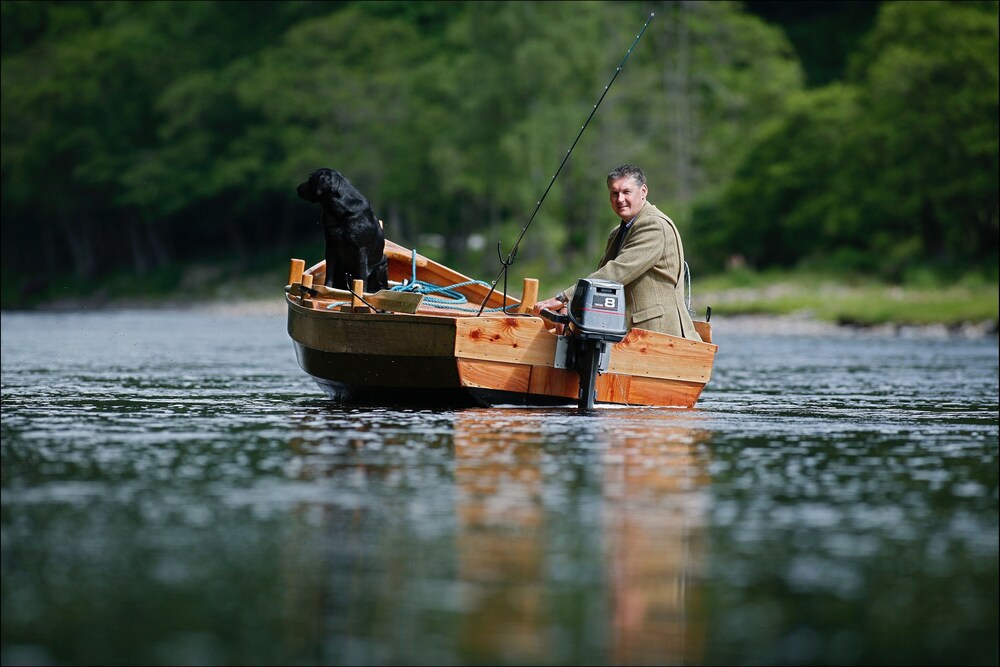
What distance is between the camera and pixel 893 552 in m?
5.89

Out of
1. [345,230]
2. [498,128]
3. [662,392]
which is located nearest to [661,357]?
[662,392]

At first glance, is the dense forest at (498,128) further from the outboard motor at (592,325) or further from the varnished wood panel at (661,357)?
the outboard motor at (592,325)

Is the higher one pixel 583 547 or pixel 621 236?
pixel 621 236

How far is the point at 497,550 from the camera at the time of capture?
582 centimetres

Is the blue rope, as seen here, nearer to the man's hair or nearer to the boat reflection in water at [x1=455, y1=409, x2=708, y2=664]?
the man's hair

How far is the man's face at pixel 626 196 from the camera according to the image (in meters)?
11.4

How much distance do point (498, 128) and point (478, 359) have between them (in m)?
43.1

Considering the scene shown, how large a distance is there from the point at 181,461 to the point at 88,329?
24.3 metres

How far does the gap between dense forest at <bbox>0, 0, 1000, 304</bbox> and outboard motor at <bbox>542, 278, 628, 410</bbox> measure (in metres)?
25.1

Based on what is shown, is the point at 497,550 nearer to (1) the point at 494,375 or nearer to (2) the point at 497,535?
(2) the point at 497,535

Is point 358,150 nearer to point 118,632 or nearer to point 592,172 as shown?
point 592,172

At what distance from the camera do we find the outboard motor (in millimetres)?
10875

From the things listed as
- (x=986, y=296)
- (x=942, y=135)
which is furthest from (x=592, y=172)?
(x=986, y=296)

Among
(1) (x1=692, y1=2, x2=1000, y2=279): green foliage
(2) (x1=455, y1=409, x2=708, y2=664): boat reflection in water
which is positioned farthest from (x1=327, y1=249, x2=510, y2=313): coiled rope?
(1) (x1=692, y1=2, x2=1000, y2=279): green foliage
